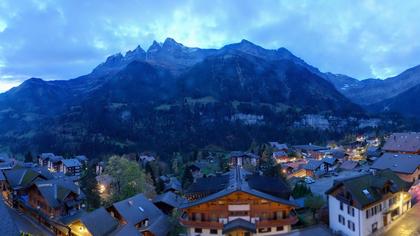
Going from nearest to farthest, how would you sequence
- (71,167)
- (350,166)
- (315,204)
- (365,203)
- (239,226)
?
(365,203)
(239,226)
(315,204)
(350,166)
(71,167)

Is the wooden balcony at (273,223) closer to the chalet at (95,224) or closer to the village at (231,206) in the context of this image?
the village at (231,206)

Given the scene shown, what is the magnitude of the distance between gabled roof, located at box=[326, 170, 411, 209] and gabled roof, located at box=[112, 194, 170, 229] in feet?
86.0

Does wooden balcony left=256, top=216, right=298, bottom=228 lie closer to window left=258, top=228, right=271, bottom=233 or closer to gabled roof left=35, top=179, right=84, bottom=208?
window left=258, top=228, right=271, bottom=233

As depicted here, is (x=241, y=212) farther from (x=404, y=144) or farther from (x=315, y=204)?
(x=404, y=144)

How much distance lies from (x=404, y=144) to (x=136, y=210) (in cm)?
7217

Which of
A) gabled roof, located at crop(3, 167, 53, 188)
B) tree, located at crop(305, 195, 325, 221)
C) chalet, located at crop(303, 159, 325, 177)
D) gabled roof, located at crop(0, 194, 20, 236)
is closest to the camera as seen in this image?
gabled roof, located at crop(0, 194, 20, 236)

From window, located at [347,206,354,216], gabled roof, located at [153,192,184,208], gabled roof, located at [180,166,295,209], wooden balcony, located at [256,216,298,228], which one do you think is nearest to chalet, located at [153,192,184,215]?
gabled roof, located at [153,192,184,208]

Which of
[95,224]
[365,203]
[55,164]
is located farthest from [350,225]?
[55,164]

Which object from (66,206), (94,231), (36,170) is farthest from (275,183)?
(36,170)

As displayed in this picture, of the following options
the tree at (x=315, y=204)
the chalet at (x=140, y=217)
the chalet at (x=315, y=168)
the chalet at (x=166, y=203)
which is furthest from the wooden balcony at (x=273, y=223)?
the chalet at (x=315, y=168)

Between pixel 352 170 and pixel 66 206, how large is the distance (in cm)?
6706

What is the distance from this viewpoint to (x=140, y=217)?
52.2 meters

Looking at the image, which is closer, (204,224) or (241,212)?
(204,224)

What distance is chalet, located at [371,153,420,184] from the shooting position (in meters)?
61.5
